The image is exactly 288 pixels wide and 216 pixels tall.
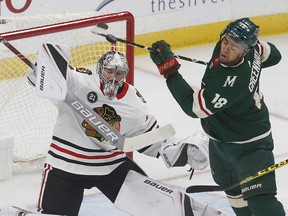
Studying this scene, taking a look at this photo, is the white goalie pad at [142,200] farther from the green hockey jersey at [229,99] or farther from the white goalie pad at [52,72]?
the white goalie pad at [52,72]

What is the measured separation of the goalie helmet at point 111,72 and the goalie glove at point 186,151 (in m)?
0.42

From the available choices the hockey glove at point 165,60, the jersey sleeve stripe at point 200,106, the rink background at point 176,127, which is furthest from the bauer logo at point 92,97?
the rink background at point 176,127

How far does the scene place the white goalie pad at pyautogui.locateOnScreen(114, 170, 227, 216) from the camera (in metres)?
4.78

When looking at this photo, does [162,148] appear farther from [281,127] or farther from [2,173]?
[281,127]

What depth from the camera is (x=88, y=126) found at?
15.5 ft

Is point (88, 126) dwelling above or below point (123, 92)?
below

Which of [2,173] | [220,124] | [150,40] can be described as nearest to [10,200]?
[2,173]

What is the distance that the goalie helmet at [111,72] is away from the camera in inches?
183

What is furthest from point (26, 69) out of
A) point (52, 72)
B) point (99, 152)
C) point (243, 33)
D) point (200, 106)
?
point (243, 33)

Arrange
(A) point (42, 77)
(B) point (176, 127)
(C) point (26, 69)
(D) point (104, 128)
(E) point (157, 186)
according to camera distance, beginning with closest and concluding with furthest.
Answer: (A) point (42, 77) → (D) point (104, 128) → (E) point (157, 186) → (C) point (26, 69) → (B) point (176, 127)

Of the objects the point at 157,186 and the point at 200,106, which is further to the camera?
the point at 157,186

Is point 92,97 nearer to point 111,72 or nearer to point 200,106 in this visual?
point 111,72

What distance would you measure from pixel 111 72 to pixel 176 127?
2.07m

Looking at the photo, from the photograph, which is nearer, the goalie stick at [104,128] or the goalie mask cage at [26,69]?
the goalie stick at [104,128]
